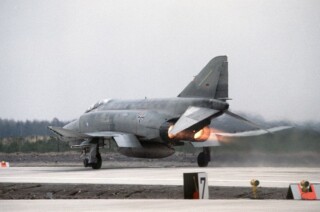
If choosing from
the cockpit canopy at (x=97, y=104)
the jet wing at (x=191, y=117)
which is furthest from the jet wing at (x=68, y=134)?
the cockpit canopy at (x=97, y=104)

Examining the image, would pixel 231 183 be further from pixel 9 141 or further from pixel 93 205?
pixel 9 141

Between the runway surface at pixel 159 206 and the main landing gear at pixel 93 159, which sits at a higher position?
the main landing gear at pixel 93 159

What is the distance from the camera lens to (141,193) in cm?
2830

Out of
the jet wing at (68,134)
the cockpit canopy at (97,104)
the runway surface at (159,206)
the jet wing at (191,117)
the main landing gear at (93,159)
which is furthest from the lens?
the cockpit canopy at (97,104)

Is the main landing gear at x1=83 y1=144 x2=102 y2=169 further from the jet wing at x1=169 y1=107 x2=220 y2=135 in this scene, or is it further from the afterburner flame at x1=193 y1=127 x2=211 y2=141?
the afterburner flame at x1=193 y1=127 x2=211 y2=141

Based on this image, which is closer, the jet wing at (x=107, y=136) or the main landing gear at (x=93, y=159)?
the jet wing at (x=107, y=136)

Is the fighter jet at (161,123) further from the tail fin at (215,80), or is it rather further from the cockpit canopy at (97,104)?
the cockpit canopy at (97,104)

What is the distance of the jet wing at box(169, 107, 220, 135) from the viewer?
149 feet

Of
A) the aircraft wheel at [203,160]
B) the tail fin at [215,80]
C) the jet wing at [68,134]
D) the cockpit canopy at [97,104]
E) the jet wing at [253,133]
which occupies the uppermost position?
the tail fin at [215,80]

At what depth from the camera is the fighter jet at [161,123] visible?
46.2 meters

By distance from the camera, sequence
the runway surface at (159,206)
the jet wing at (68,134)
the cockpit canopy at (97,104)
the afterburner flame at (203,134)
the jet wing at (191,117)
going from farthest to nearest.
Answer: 1. the cockpit canopy at (97,104)
2. the afterburner flame at (203,134)
3. the jet wing at (68,134)
4. the jet wing at (191,117)
5. the runway surface at (159,206)

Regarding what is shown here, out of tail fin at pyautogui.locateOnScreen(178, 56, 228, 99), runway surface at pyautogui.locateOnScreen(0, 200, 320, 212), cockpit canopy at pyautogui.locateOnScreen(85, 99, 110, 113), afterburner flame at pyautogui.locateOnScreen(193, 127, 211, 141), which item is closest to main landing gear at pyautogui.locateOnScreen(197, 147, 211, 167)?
afterburner flame at pyautogui.locateOnScreen(193, 127, 211, 141)

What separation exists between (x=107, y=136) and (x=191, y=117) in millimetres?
5358

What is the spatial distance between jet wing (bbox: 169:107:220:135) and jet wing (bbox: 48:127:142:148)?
3146 mm
